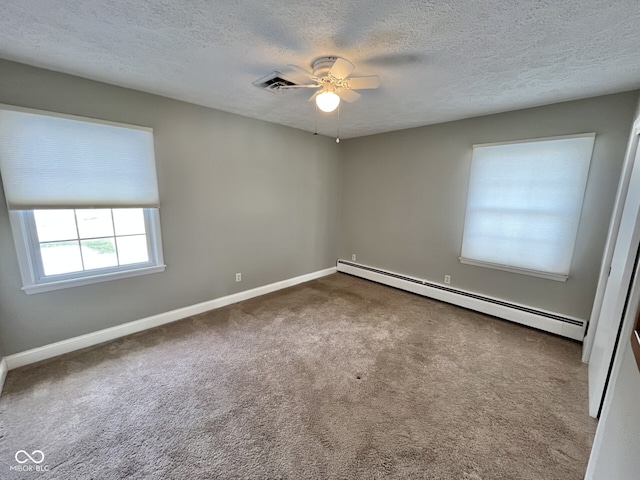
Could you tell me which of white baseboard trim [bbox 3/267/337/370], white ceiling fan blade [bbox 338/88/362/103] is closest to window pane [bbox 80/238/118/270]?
white baseboard trim [bbox 3/267/337/370]

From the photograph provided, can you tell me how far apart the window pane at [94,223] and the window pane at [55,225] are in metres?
0.05

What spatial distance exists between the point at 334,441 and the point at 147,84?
3172 mm

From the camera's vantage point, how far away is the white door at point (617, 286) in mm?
A: 1706

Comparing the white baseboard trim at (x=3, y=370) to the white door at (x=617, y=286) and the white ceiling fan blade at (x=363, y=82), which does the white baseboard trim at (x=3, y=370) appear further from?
the white door at (x=617, y=286)

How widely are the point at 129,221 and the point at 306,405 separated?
7.92 feet

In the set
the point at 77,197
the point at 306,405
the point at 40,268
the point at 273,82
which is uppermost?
the point at 273,82

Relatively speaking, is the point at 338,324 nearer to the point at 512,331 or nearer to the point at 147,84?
the point at 512,331

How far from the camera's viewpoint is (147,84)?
235 centimetres

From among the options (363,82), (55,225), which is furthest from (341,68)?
(55,225)

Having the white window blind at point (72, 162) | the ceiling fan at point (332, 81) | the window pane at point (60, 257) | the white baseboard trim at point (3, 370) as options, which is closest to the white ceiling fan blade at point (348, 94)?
the ceiling fan at point (332, 81)

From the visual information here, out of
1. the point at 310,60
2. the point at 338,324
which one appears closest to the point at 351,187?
the point at 338,324

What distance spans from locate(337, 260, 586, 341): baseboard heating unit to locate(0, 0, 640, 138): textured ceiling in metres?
2.21

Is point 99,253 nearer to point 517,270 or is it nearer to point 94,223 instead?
point 94,223

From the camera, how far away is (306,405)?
1831mm
